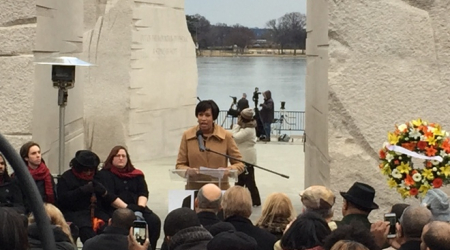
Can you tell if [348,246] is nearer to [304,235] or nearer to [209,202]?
[304,235]

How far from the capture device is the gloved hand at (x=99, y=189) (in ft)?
21.0

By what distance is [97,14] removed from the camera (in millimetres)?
13719

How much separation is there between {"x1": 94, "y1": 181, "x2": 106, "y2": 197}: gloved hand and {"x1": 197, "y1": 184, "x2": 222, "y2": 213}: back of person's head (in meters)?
1.55

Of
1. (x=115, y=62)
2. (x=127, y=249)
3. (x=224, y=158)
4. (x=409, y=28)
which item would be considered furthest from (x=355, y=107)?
(x=115, y=62)

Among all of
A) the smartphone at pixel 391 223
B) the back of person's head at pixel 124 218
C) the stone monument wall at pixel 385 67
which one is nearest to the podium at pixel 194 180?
the stone monument wall at pixel 385 67

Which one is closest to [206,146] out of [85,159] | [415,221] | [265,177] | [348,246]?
[85,159]

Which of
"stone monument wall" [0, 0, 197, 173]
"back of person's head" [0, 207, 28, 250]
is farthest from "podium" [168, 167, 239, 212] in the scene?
"back of person's head" [0, 207, 28, 250]

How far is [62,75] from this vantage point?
7.43 metres

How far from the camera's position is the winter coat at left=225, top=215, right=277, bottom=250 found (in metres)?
4.64

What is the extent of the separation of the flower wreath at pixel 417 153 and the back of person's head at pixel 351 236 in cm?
214

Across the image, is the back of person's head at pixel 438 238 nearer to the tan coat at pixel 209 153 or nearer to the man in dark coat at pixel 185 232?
the man in dark coat at pixel 185 232

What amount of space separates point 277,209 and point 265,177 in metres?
7.26

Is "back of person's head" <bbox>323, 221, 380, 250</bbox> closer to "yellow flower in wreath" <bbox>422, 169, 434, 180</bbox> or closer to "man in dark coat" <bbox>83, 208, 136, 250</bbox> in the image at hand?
"man in dark coat" <bbox>83, 208, 136, 250</bbox>

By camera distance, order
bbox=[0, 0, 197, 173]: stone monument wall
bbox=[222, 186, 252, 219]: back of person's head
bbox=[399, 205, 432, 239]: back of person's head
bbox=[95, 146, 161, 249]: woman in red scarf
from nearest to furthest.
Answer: bbox=[399, 205, 432, 239]: back of person's head → bbox=[222, 186, 252, 219]: back of person's head → bbox=[95, 146, 161, 249]: woman in red scarf → bbox=[0, 0, 197, 173]: stone monument wall
